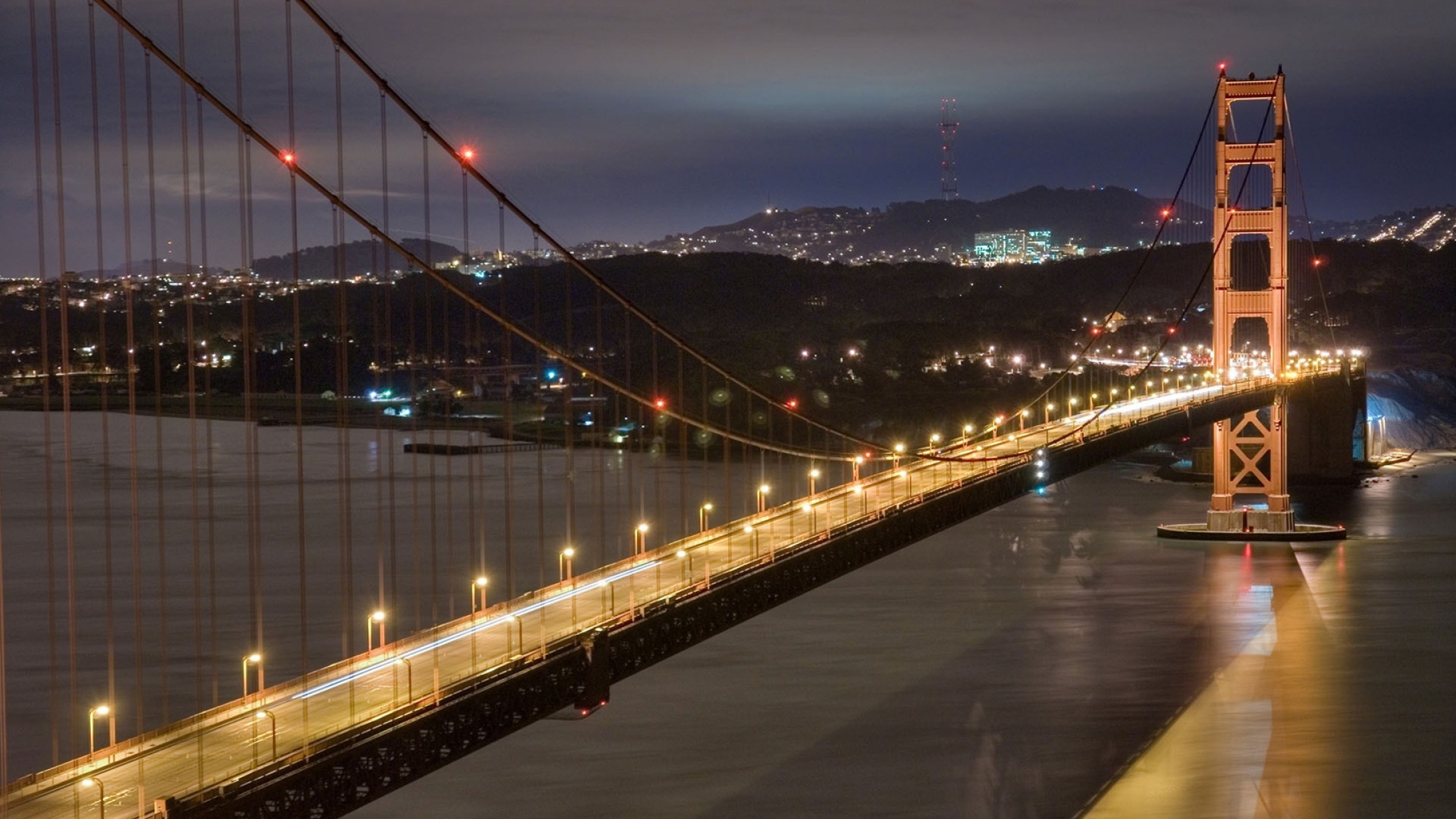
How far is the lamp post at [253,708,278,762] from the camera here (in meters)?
7.77

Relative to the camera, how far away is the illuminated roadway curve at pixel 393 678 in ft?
25.2

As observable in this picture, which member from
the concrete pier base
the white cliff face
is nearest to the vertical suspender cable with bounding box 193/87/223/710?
the concrete pier base

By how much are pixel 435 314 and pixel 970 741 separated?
42.7 meters

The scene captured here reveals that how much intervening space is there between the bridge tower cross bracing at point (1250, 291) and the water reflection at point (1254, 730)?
472cm

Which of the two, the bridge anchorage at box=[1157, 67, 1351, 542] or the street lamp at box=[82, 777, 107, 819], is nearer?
the street lamp at box=[82, 777, 107, 819]

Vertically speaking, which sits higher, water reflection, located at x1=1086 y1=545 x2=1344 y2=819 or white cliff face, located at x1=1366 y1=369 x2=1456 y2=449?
white cliff face, located at x1=1366 y1=369 x2=1456 y2=449

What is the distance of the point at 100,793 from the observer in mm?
7309

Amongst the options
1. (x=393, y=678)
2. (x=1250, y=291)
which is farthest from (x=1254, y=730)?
(x=1250, y=291)

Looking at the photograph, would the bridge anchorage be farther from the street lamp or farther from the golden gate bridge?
the street lamp

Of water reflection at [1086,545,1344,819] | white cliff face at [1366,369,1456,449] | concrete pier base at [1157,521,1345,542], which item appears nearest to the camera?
water reflection at [1086,545,1344,819]

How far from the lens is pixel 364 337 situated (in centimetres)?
5116

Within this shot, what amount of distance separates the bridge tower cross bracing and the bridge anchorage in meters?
0.01

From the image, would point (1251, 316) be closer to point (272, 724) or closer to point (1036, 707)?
point (1036, 707)

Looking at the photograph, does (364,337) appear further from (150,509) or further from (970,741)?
(970,741)
